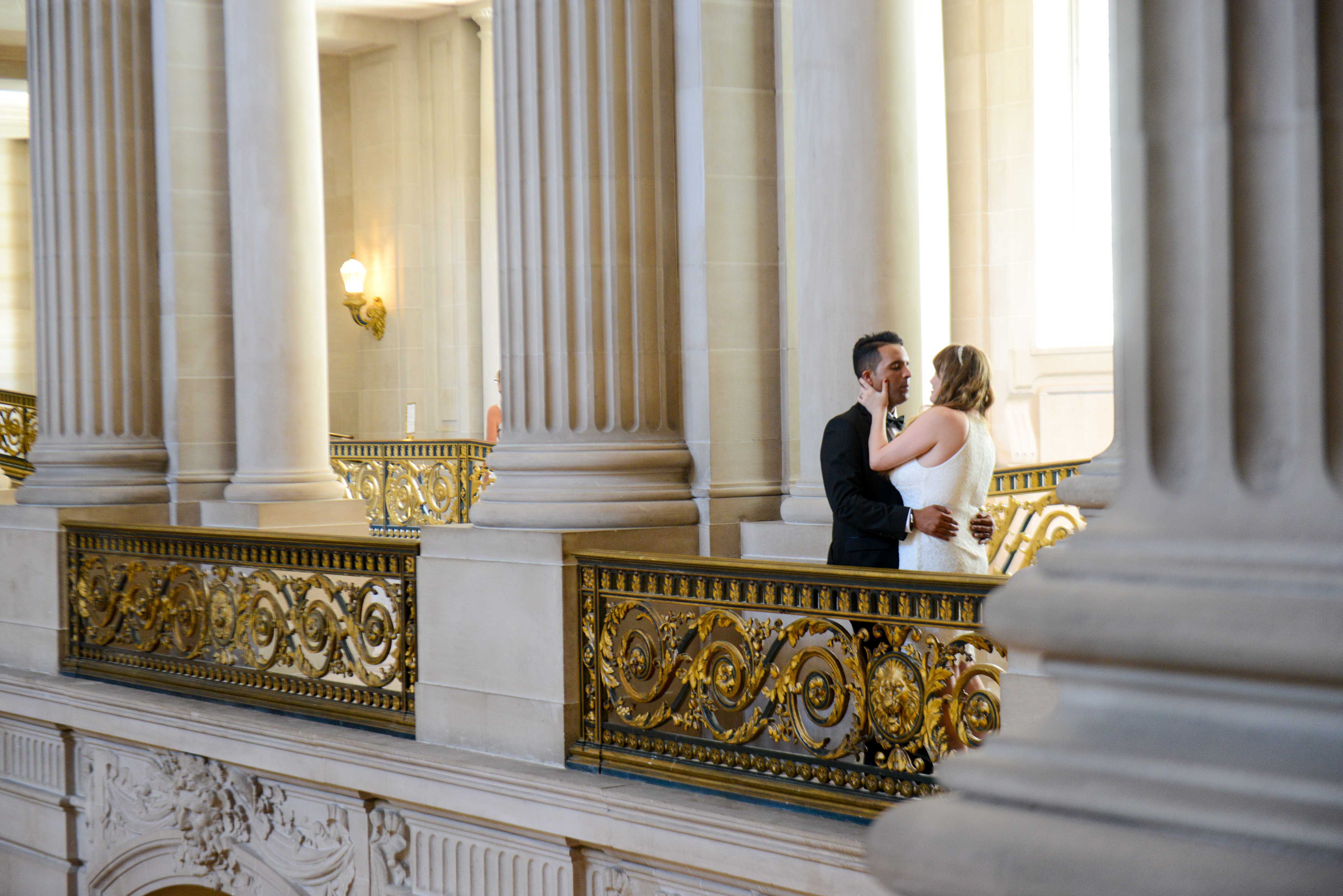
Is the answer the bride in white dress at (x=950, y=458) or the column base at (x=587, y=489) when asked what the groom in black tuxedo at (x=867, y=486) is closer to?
the bride in white dress at (x=950, y=458)

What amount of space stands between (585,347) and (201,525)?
3987 millimetres

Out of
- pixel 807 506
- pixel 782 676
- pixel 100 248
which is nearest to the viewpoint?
pixel 782 676

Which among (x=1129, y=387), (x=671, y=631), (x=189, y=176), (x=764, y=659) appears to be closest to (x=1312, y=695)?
(x=1129, y=387)

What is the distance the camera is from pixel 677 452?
6.50 m

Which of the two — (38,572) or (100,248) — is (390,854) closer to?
(38,572)

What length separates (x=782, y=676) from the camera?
5008 mm

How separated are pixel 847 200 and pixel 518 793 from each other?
108 inches

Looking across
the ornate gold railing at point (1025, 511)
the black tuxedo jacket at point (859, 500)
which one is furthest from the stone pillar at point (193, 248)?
the black tuxedo jacket at point (859, 500)

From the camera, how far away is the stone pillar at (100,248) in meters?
9.63

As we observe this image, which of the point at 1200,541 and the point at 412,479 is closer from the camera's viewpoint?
the point at 1200,541

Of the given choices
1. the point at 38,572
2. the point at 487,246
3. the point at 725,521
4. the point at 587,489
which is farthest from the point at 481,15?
the point at 587,489

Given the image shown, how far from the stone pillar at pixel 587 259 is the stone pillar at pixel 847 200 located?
627mm

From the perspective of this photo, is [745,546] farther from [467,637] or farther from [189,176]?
[189,176]

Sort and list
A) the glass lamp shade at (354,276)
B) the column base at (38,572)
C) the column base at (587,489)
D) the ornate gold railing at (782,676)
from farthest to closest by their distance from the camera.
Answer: the glass lamp shade at (354,276)
the column base at (38,572)
the column base at (587,489)
the ornate gold railing at (782,676)
